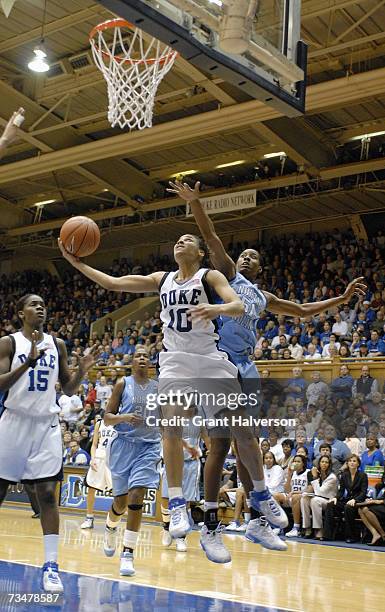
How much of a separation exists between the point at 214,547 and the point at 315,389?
857 centimetres

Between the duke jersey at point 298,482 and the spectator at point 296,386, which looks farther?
the spectator at point 296,386

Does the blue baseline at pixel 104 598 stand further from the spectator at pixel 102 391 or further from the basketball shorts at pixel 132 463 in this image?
the spectator at pixel 102 391

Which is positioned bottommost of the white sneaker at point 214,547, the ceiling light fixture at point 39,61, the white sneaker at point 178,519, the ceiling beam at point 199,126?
the white sneaker at point 214,547

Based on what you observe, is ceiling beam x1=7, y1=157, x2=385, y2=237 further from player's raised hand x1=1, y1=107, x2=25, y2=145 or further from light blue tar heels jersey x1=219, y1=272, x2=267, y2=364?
player's raised hand x1=1, y1=107, x2=25, y2=145

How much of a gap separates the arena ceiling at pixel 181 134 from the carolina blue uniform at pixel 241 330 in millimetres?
9277

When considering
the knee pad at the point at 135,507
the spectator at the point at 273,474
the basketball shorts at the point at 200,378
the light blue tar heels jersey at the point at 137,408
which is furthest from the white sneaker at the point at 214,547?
the spectator at the point at 273,474

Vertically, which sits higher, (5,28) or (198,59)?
(5,28)

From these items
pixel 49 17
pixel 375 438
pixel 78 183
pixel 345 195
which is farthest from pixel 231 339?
pixel 78 183

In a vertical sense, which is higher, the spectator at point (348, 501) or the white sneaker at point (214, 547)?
the spectator at point (348, 501)

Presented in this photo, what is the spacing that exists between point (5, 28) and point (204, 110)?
4998mm

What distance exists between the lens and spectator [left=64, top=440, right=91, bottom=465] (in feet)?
50.9

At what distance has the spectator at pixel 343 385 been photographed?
13.2m

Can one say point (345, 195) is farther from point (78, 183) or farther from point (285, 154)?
point (78, 183)

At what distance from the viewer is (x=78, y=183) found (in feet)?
79.7
